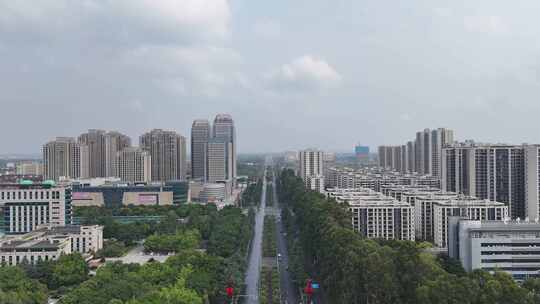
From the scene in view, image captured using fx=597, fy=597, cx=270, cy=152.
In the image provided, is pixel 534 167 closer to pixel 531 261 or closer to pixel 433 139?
pixel 531 261

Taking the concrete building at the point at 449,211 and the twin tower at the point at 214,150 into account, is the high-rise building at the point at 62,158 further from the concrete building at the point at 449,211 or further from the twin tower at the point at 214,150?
the concrete building at the point at 449,211

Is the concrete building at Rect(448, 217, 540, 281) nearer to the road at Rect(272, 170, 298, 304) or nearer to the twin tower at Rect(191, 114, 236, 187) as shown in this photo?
the road at Rect(272, 170, 298, 304)

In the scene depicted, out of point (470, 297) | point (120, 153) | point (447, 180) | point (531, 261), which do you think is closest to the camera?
point (470, 297)

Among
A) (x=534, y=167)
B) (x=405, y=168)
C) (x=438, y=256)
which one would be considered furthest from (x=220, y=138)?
(x=438, y=256)

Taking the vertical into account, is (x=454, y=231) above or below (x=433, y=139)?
below

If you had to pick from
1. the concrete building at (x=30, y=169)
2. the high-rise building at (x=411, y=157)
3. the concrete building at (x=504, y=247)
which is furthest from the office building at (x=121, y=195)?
the concrete building at (x=504, y=247)

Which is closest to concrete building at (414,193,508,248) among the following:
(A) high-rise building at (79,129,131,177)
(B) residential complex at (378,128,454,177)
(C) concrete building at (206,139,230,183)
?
(B) residential complex at (378,128,454,177)
